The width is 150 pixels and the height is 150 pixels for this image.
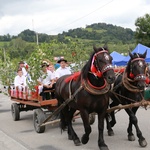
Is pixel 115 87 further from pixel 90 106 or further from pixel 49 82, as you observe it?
pixel 49 82

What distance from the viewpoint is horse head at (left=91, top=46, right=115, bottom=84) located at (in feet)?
15.4

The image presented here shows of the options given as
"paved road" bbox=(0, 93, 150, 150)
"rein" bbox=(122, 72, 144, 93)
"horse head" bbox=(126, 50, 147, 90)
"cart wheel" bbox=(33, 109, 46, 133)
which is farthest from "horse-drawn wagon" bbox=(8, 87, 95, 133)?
"horse head" bbox=(126, 50, 147, 90)

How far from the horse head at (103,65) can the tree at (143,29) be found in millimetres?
20245

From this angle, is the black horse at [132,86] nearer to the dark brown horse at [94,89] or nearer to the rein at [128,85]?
the rein at [128,85]

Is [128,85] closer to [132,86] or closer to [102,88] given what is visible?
[132,86]

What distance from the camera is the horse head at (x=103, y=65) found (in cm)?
471

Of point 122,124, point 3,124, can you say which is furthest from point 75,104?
point 3,124

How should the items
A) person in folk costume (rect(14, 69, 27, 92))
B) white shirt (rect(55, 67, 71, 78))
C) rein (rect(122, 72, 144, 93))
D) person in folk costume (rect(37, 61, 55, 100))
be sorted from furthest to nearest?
1. person in folk costume (rect(14, 69, 27, 92))
2. white shirt (rect(55, 67, 71, 78))
3. person in folk costume (rect(37, 61, 55, 100))
4. rein (rect(122, 72, 144, 93))

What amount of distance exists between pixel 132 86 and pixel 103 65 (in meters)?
1.13

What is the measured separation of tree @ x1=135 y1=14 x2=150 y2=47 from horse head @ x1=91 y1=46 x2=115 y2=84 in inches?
797

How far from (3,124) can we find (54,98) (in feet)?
7.39

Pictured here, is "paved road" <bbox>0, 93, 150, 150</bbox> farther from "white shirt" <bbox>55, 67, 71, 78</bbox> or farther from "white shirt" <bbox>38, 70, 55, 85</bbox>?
"white shirt" <bbox>55, 67, 71, 78</bbox>

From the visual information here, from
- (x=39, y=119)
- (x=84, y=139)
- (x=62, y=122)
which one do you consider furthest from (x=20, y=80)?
(x=84, y=139)

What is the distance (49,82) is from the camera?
8.01 metres
